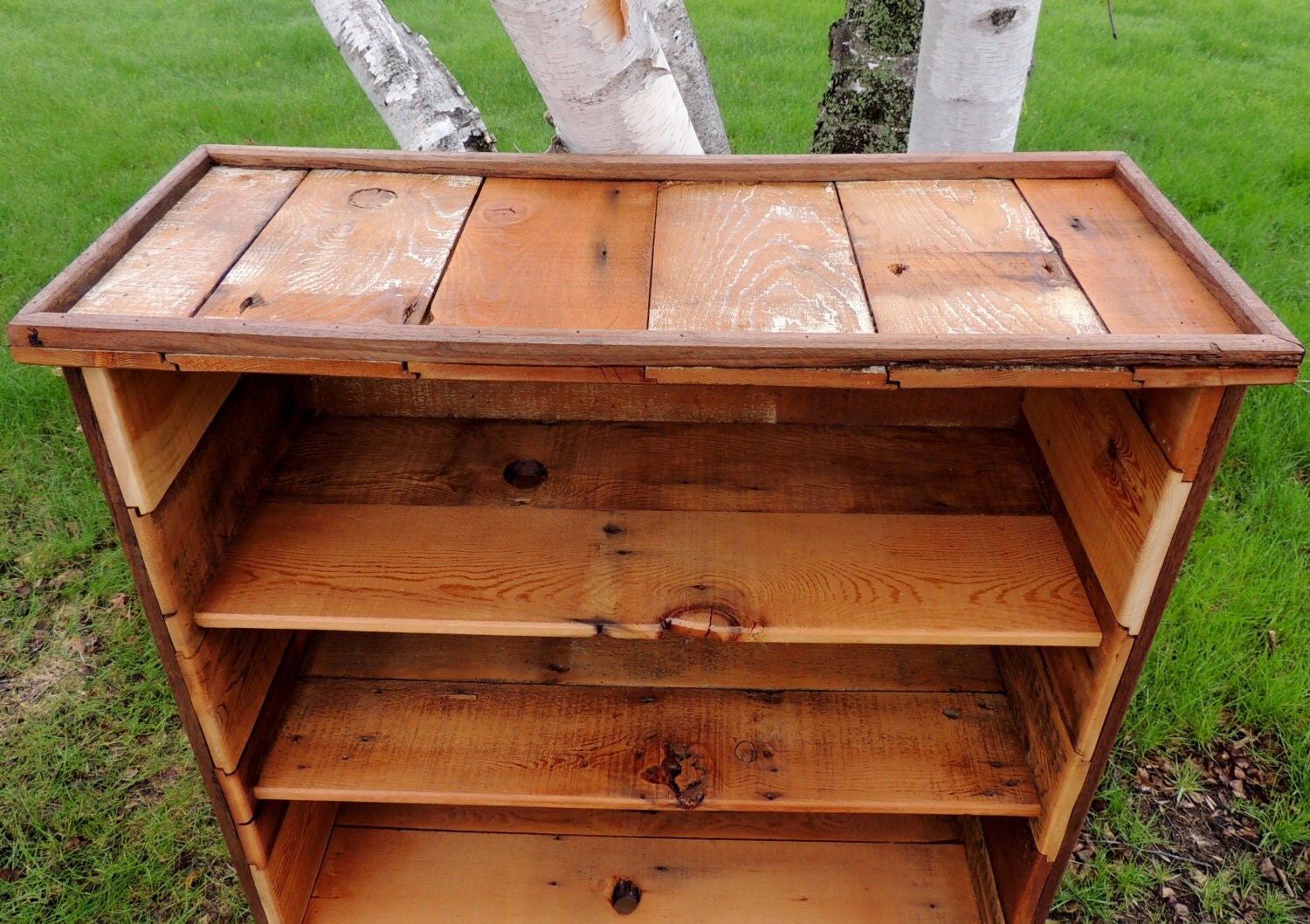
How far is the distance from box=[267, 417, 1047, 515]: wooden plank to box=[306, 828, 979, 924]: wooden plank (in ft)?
2.80

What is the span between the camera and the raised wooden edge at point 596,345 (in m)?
1.25

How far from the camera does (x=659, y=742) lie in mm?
1932

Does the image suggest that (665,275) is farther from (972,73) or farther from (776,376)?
(972,73)

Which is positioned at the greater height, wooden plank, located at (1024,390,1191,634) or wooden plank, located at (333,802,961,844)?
wooden plank, located at (1024,390,1191,634)

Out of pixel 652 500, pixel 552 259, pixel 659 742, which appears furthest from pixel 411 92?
pixel 659 742

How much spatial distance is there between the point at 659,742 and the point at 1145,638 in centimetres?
91

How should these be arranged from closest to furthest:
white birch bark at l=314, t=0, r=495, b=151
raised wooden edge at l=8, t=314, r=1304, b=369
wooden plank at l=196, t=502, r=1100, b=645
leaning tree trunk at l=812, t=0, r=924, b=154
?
raised wooden edge at l=8, t=314, r=1304, b=369 → wooden plank at l=196, t=502, r=1100, b=645 → white birch bark at l=314, t=0, r=495, b=151 → leaning tree trunk at l=812, t=0, r=924, b=154

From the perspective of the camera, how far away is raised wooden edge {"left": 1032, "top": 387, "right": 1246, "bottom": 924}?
133 cm

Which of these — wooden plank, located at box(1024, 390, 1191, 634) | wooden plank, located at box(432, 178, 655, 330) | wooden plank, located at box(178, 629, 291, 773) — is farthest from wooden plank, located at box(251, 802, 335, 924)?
wooden plank, located at box(1024, 390, 1191, 634)

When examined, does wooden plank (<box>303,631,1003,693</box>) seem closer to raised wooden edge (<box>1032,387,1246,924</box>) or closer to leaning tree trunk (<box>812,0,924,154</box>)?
raised wooden edge (<box>1032,387,1246,924</box>)

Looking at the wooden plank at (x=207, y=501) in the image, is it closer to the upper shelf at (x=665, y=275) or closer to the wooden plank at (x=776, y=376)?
the upper shelf at (x=665, y=275)

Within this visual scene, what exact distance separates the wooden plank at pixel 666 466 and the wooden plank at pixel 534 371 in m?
0.58

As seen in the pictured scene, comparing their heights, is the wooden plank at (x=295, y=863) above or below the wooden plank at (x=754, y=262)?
below

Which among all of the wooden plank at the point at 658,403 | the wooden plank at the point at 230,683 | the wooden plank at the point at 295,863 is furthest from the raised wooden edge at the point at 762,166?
the wooden plank at the point at 295,863
